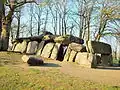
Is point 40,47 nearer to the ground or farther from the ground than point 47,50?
farther from the ground

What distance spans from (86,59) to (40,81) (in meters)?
7.08

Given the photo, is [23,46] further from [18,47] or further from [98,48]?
[98,48]

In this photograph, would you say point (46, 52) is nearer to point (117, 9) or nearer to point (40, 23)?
point (117, 9)

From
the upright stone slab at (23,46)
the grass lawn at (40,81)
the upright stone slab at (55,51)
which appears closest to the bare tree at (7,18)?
the upright stone slab at (23,46)

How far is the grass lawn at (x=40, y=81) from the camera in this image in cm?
1298

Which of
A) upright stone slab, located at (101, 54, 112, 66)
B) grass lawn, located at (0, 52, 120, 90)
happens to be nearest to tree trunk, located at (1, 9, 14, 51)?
grass lawn, located at (0, 52, 120, 90)

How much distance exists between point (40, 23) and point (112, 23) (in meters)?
15.0

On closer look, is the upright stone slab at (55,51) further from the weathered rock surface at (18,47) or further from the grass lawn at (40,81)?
the grass lawn at (40,81)

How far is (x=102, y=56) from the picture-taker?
995 inches

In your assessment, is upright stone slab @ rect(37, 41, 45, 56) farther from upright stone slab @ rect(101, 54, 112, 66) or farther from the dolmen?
upright stone slab @ rect(101, 54, 112, 66)

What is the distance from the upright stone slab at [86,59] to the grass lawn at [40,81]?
4265mm

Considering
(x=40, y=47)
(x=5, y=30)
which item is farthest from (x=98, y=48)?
(x=5, y=30)

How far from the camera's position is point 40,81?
13.6m

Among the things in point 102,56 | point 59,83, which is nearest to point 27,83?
point 59,83
